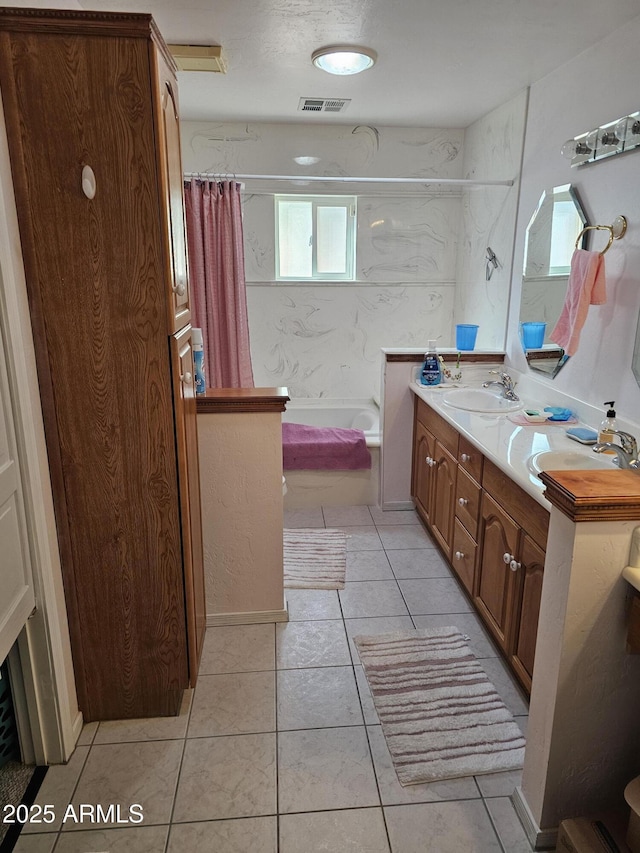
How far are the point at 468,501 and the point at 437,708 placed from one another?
83cm

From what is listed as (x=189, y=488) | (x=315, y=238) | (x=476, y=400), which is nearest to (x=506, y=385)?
(x=476, y=400)

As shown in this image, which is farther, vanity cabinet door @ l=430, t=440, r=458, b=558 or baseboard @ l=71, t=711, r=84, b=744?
vanity cabinet door @ l=430, t=440, r=458, b=558

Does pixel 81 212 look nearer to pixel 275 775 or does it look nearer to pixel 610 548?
pixel 610 548

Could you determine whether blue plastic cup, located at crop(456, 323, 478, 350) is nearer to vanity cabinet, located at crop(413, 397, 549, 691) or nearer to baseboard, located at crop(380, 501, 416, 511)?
vanity cabinet, located at crop(413, 397, 549, 691)

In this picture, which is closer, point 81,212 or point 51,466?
point 81,212

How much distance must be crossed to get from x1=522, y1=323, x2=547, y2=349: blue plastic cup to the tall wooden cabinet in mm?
1800

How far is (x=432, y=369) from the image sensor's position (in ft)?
10.4

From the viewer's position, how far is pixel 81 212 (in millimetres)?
1470

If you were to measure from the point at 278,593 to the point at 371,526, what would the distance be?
1032mm

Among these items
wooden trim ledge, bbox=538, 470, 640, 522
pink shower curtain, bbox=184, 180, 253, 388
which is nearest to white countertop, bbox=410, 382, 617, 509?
wooden trim ledge, bbox=538, 470, 640, 522

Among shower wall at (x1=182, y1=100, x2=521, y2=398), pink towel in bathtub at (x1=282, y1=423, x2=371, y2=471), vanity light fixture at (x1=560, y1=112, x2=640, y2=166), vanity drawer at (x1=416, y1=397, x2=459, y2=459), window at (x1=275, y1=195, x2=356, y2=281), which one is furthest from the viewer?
window at (x1=275, y1=195, x2=356, y2=281)

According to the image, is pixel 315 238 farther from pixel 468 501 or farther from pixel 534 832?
pixel 534 832

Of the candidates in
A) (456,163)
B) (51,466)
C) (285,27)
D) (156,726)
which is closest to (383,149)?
(456,163)

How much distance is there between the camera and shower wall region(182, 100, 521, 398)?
398 cm
